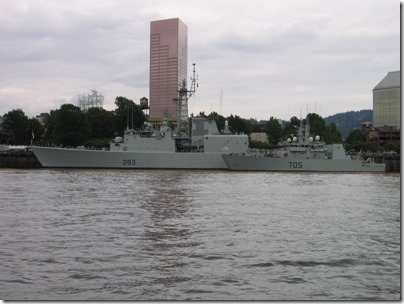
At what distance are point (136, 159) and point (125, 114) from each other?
4714 centimetres

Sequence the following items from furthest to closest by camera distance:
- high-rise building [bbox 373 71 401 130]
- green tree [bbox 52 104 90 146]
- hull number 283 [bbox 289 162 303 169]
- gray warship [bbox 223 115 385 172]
A: 1. high-rise building [bbox 373 71 401 130]
2. green tree [bbox 52 104 90 146]
3. hull number 283 [bbox 289 162 303 169]
4. gray warship [bbox 223 115 385 172]

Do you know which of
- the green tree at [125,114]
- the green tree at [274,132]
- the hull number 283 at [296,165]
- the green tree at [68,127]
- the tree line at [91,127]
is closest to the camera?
the hull number 283 at [296,165]

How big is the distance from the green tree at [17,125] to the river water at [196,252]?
93637 mm

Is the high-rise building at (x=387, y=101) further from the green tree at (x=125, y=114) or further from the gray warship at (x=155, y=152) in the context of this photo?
the gray warship at (x=155, y=152)

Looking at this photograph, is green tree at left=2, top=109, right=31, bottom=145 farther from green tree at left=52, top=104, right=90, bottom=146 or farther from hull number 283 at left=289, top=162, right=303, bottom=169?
hull number 283 at left=289, top=162, right=303, bottom=169

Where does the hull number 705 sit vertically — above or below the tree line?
below

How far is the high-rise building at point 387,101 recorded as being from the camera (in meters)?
156

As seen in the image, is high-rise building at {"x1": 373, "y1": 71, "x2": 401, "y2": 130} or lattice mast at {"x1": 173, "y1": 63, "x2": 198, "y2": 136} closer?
lattice mast at {"x1": 173, "y1": 63, "x2": 198, "y2": 136}

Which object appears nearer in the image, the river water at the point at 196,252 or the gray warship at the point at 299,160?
the river water at the point at 196,252

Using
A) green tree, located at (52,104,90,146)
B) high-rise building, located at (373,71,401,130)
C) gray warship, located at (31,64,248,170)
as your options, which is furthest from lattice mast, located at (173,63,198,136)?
high-rise building, located at (373,71,401,130)

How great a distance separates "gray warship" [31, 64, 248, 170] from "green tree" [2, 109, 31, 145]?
5178 centimetres

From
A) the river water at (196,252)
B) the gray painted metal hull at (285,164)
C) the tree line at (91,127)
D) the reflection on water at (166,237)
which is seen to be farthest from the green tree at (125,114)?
the river water at (196,252)

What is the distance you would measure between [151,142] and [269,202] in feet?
123

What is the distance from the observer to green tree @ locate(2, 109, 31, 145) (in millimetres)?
107625
